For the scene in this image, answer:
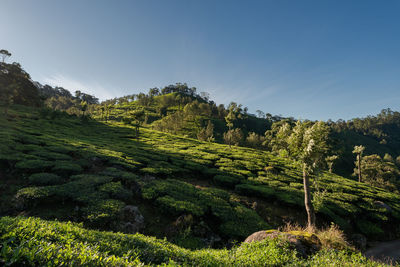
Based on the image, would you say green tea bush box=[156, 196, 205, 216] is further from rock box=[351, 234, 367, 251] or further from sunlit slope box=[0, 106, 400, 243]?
rock box=[351, 234, 367, 251]

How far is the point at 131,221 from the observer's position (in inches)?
393

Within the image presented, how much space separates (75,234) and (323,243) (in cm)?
1143

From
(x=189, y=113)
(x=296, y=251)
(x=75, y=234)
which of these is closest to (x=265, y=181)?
(x=296, y=251)

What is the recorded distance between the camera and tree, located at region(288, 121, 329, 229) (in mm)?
10758

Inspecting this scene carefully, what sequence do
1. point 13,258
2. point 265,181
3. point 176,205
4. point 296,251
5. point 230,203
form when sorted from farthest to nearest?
1. point 265,181
2. point 230,203
3. point 176,205
4. point 296,251
5. point 13,258

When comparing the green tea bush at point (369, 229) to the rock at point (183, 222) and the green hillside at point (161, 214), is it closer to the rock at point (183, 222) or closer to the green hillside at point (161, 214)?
the green hillside at point (161, 214)

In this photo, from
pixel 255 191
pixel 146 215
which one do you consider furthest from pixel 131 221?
pixel 255 191

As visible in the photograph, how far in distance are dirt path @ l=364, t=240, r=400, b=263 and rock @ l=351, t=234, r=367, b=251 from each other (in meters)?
0.42

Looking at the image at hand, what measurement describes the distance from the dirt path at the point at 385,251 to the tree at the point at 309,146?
7108 millimetres

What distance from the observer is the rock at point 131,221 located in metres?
9.54

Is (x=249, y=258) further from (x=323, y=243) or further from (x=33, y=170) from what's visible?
(x=33, y=170)

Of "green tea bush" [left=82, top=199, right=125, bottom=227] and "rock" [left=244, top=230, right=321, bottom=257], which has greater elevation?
"rock" [left=244, top=230, right=321, bottom=257]

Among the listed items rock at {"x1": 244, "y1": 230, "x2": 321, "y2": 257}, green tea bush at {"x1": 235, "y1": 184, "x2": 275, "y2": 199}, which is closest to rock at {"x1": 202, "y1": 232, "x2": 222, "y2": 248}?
rock at {"x1": 244, "y1": 230, "x2": 321, "y2": 257}

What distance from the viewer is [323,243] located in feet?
28.0
